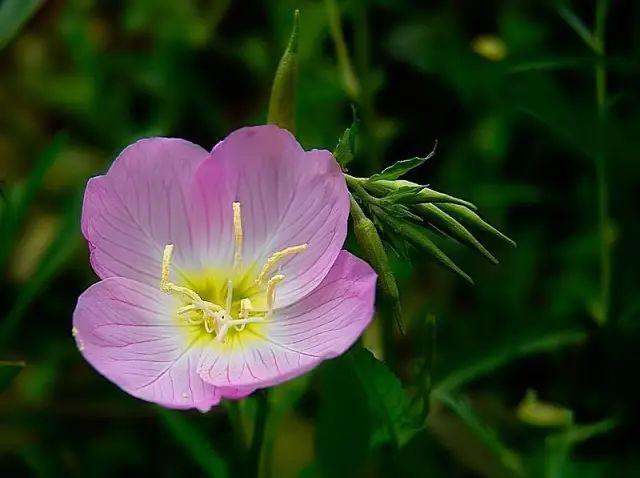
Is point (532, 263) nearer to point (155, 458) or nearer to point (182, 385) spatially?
point (155, 458)

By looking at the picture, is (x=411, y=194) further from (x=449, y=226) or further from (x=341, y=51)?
(x=341, y=51)

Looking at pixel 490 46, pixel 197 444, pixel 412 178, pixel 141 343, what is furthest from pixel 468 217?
pixel 490 46

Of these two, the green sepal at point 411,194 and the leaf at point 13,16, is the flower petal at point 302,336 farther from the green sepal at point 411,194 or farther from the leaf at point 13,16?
the leaf at point 13,16

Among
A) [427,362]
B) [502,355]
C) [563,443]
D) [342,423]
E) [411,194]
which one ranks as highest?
[411,194]

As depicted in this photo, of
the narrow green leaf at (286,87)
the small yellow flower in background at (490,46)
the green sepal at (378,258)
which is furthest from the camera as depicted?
the small yellow flower in background at (490,46)

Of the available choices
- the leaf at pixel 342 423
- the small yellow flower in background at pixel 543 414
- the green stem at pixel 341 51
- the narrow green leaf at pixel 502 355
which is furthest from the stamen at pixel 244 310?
the green stem at pixel 341 51

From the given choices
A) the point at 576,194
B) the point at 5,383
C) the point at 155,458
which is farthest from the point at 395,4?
the point at 5,383
